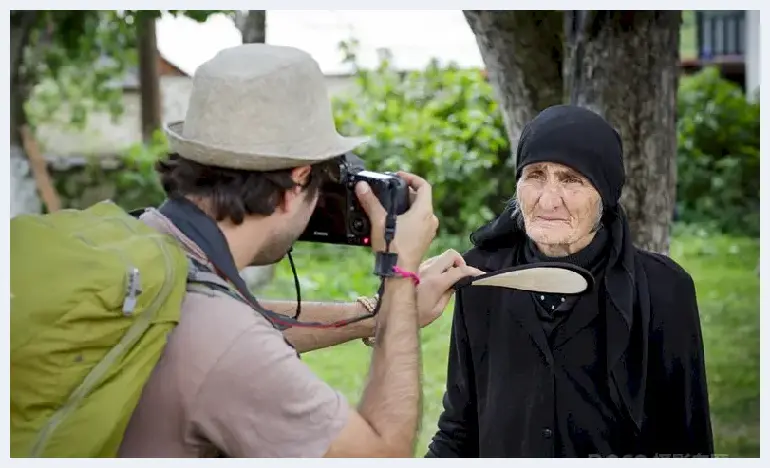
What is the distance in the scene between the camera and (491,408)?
8.64 ft

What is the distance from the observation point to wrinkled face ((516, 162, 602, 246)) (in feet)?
8.39

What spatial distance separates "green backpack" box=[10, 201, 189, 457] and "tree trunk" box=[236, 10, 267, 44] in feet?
19.5

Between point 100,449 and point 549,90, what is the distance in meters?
2.83

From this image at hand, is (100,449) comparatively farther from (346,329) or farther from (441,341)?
(441,341)

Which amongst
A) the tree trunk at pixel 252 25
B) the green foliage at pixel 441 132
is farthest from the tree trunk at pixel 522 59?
the green foliage at pixel 441 132

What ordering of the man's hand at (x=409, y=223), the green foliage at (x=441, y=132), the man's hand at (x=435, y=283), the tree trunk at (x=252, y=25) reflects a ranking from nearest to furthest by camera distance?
the man's hand at (x=409, y=223) < the man's hand at (x=435, y=283) < the tree trunk at (x=252, y=25) < the green foliage at (x=441, y=132)

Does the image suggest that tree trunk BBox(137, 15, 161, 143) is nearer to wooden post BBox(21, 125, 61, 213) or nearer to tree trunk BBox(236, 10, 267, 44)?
wooden post BBox(21, 125, 61, 213)

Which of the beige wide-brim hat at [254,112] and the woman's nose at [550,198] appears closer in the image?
the beige wide-brim hat at [254,112]

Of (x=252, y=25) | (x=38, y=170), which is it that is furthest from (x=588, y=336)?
(x=38, y=170)

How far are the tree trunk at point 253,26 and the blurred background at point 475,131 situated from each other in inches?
0.6

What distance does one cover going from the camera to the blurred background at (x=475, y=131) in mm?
4172

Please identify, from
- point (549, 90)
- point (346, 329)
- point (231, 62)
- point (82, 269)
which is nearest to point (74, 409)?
point (82, 269)

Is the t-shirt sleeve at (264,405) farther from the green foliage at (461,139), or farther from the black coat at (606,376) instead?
the green foliage at (461,139)
